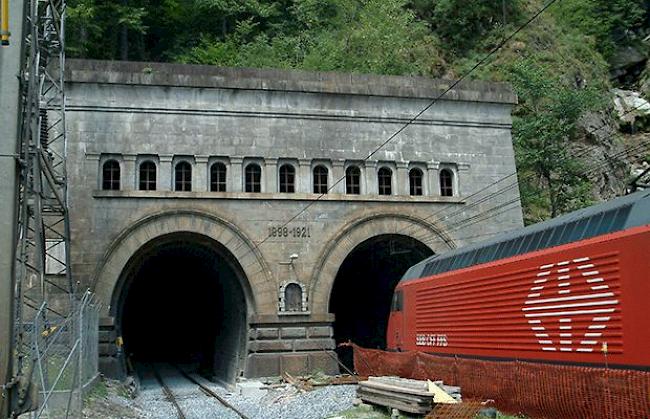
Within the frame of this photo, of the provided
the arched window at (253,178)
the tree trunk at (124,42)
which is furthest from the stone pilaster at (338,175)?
the tree trunk at (124,42)

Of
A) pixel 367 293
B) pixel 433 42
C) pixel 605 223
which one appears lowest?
pixel 367 293

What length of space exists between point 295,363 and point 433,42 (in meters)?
22.6

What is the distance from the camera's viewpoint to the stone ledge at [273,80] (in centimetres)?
2219

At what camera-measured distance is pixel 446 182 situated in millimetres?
24625

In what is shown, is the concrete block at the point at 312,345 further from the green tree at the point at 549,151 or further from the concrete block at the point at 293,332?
the green tree at the point at 549,151

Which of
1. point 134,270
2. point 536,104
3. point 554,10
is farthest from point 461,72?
point 134,270

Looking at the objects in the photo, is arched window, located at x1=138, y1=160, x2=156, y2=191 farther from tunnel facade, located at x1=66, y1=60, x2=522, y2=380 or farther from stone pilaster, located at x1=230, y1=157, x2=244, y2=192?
stone pilaster, located at x1=230, y1=157, x2=244, y2=192

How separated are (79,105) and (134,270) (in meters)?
5.75

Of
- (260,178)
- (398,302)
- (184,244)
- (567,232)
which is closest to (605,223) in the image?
(567,232)

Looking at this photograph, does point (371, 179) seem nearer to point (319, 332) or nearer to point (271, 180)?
point (271, 180)

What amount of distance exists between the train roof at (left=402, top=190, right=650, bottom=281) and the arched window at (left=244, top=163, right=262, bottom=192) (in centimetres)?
758

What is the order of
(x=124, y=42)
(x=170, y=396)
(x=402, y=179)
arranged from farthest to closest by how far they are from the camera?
(x=124, y=42)
(x=402, y=179)
(x=170, y=396)

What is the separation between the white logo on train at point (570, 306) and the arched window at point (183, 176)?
12.8 meters

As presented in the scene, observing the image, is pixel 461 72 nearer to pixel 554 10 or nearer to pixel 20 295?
pixel 554 10
